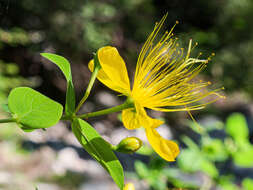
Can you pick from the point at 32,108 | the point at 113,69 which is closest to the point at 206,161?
the point at 113,69

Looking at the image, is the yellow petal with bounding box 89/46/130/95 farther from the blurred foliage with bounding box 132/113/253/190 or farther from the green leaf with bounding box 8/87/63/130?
the blurred foliage with bounding box 132/113/253/190

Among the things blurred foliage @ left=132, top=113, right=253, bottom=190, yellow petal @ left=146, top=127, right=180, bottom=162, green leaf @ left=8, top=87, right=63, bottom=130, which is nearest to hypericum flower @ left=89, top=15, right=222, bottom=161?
yellow petal @ left=146, top=127, right=180, bottom=162

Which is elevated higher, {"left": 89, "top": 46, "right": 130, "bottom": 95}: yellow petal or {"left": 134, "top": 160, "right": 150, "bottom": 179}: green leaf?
{"left": 89, "top": 46, "right": 130, "bottom": 95}: yellow petal

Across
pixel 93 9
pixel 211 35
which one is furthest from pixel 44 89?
pixel 211 35

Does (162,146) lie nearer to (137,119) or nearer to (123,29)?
(137,119)

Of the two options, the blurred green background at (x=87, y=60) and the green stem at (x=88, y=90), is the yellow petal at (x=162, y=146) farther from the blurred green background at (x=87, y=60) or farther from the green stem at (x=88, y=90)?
the blurred green background at (x=87, y=60)
